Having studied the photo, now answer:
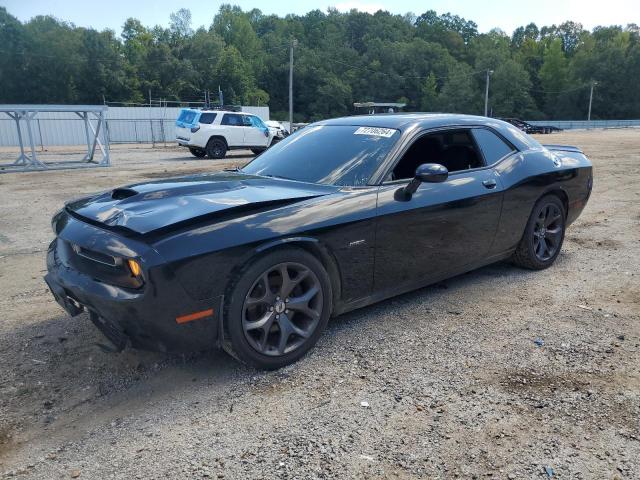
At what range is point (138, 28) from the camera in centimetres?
9225

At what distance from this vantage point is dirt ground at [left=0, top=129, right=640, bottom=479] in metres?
2.35

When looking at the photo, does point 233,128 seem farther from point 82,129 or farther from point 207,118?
point 82,129

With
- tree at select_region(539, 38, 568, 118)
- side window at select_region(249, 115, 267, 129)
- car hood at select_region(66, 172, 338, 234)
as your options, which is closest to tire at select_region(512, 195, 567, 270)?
car hood at select_region(66, 172, 338, 234)

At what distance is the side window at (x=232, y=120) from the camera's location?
19469 mm

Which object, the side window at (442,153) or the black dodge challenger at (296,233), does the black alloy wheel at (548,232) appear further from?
the side window at (442,153)

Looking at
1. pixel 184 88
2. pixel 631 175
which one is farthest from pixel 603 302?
pixel 184 88

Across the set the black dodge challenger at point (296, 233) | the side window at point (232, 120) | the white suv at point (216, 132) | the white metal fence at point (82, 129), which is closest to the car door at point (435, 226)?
the black dodge challenger at point (296, 233)

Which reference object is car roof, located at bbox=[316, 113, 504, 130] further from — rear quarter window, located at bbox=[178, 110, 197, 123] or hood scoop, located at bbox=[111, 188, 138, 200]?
rear quarter window, located at bbox=[178, 110, 197, 123]

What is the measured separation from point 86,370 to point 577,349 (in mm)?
3107

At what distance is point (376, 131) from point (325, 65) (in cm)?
9530

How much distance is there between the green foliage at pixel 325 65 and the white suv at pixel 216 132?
51.1 m

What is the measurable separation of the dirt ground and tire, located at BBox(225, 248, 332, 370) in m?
0.14

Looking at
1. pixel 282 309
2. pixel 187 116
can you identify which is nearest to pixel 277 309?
pixel 282 309

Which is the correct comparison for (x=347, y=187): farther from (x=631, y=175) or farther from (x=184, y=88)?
(x=184, y=88)
